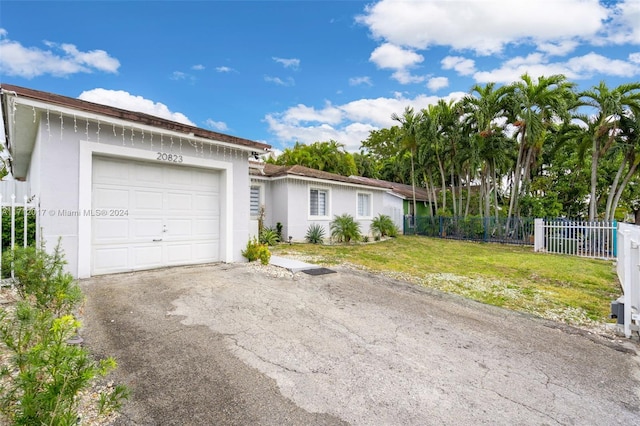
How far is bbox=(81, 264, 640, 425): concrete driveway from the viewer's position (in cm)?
264

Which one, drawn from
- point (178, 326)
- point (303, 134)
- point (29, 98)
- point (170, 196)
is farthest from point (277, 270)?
point (303, 134)

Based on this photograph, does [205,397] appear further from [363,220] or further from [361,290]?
[363,220]

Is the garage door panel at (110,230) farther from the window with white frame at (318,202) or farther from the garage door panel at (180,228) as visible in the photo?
the window with white frame at (318,202)

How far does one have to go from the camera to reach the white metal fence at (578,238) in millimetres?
12945

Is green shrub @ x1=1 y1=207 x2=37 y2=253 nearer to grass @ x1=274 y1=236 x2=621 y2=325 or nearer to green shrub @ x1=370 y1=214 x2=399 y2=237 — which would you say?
grass @ x1=274 y1=236 x2=621 y2=325

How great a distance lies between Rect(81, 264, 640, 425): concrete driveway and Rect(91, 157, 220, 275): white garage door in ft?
3.32

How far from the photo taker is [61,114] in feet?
18.9

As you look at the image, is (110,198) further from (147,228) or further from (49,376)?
(49,376)

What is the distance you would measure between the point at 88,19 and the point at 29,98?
18.8 ft

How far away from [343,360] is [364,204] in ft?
50.5

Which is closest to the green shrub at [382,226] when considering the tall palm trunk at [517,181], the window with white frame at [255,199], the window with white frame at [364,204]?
the window with white frame at [364,204]

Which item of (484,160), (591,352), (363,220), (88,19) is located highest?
(88,19)

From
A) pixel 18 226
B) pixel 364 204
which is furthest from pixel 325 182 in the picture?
pixel 18 226

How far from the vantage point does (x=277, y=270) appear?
25.4 ft
